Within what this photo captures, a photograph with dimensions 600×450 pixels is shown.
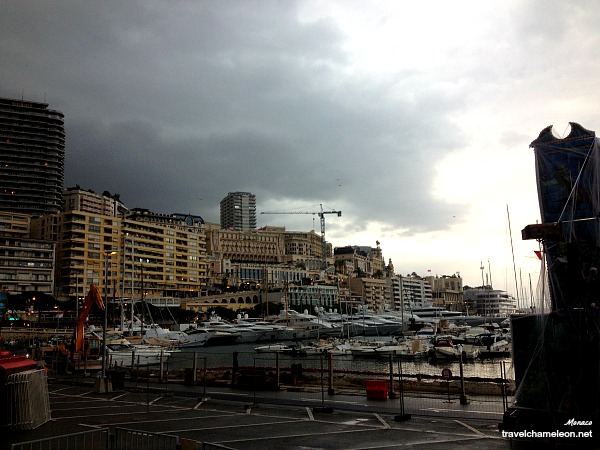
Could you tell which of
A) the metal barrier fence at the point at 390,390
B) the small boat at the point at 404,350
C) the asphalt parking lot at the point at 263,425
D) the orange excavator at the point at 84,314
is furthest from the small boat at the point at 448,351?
the asphalt parking lot at the point at 263,425

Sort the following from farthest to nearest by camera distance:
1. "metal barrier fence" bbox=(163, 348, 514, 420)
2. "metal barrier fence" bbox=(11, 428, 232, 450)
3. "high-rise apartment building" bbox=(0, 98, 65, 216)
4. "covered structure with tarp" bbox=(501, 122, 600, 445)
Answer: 1. "high-rise apartment building" bbox=(0, 98, 65, 216)
2. "metal barrier fence" bbox=(163, 348, 514, 420)
3. "covered structure with tarp" bbox=(501, 122, 600, 445)
4. "metal barrier fence" bbox=(11, 428, 232, 450)

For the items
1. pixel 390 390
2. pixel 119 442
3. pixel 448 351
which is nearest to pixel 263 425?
pixel 119 442

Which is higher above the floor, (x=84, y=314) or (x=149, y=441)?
(x=84, y=314)

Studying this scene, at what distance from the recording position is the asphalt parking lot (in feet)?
44.5

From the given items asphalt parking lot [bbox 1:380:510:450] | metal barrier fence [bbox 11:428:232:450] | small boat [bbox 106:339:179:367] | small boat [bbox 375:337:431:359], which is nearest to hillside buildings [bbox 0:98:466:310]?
small boat [bbox 106:339:179:367]

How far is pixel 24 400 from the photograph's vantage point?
49.8 ft

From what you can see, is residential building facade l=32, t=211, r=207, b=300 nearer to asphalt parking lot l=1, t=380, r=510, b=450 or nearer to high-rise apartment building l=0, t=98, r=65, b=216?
high-rise apartment building l=0, t=98, r=65, b=216

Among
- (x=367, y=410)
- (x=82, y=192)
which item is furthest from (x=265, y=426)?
(x=82, y=192)

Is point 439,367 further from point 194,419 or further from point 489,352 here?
point 194,419

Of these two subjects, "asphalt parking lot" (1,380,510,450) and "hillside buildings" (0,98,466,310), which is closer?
"asphalt parking lot" (1,380,510,450)

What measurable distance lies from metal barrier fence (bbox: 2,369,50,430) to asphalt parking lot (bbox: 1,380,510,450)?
302 mm

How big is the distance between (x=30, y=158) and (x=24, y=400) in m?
155

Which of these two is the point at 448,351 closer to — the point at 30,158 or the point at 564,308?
the point at 564,308

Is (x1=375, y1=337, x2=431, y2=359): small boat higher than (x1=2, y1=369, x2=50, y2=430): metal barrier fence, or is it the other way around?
(x1=2, y1=369, x2=50, y2=430): metal barrier fence
